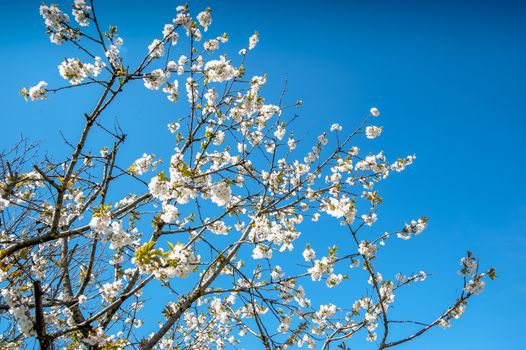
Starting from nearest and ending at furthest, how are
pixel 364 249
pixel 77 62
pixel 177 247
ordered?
1. pixel 177 247
2. pixel 77 62
3. pixel 364 249

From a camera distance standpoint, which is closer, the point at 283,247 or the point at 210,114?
the point at 283,247

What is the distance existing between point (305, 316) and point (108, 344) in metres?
2.54

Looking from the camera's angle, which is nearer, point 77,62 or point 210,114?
point 77,62

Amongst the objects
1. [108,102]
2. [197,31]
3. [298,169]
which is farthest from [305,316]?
[197,31]

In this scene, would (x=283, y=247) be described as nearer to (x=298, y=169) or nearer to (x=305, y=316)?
(x=305, y=316)

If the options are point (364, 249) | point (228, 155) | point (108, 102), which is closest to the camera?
point (108, 102)

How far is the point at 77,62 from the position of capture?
12.4 feet

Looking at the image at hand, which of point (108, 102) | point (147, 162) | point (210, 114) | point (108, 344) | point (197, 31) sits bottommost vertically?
point (108, 344)

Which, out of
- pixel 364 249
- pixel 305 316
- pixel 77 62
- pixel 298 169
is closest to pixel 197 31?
pixel 77 62

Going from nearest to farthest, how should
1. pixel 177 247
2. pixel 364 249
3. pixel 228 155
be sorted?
pixel 177 247 < pixel 364 249 < pixel 228 155

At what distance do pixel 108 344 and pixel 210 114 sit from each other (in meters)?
3.10

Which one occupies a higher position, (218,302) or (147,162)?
(147,162)

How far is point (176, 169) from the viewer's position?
141 inches

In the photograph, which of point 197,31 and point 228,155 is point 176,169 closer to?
point 228,155
